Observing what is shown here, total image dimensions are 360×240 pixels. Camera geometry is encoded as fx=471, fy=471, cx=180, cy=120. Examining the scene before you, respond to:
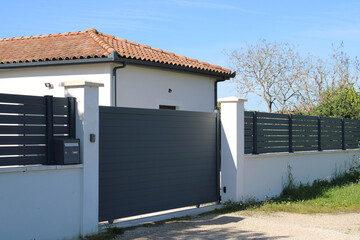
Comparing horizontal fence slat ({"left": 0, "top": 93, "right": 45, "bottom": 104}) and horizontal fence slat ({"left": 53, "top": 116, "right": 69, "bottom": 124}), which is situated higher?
horizontal fence slat ({"left": 0, "top": 93, "right": 45, "bottom": 104})

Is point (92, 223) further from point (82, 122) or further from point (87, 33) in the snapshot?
point (87, 33)

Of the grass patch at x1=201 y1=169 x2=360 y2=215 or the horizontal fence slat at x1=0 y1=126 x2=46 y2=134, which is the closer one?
the horizontal fence slat at x1=0 y1=126 x2=46 y2=134

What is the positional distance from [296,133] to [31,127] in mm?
7897

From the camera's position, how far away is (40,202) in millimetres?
6543

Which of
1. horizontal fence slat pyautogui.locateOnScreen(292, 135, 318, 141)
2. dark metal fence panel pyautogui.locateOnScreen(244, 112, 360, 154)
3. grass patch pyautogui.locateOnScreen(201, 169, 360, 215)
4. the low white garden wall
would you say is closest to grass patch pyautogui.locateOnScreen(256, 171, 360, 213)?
grass patch pyautogui.locateOnScreen(201, 169, 360, 215)

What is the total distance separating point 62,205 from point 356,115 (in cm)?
1447

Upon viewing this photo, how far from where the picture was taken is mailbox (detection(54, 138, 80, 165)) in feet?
22.3

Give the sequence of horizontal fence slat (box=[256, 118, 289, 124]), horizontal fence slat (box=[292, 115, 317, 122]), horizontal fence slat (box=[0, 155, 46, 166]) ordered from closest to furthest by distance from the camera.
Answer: horizontal fence slat (box=[0, 155, 46, 166]) < horizontal fence slat (box=[256, 118, 289, 124]) < horizontal fence slat (box=[292, 115, 317, 122])

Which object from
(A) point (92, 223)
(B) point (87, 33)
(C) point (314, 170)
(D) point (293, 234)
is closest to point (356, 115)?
→ (C) point (314, 170)

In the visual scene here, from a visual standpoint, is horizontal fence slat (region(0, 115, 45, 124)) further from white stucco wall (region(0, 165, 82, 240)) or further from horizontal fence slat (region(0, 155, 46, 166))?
white stucco wall (region(0, 165, 82, 240))

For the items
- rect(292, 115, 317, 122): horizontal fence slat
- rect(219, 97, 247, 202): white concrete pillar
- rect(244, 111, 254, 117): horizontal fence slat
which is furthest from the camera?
rect(292, 115, 317, 122): horizontal fence slat

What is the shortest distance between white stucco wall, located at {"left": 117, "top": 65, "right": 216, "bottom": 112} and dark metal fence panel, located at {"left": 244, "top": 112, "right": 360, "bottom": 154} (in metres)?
4.89

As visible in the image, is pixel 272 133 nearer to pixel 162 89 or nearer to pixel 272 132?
pixel 272 132

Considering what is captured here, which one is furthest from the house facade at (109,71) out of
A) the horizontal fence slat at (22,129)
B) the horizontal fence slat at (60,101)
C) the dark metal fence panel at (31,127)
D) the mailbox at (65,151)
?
the horizontal fence slat at (22,129)
